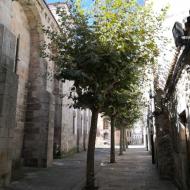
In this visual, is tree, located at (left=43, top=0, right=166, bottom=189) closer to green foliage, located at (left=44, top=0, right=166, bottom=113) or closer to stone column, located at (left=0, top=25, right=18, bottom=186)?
green foliage, located at (left=44, top=0, right=166, bottom=113)

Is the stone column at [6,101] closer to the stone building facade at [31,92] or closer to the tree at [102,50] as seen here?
the tree at [102,50]

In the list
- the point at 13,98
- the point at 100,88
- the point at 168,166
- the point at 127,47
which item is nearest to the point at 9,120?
the point at 13,98

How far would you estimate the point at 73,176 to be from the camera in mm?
11375

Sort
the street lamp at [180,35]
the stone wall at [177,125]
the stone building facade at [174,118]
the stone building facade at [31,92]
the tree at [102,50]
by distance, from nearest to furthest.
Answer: the street lamp at [180,35] → the stone wall at [177,125] → the stone building facade at [174,118] → the tree at [102,50] → the stone building facade at [31,92]

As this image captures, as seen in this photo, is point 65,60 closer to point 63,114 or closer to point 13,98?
point 13,98

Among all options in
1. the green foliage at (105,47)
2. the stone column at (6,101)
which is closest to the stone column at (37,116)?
the stone column at (6,101)

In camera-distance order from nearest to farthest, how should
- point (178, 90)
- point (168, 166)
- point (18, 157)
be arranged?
point (178, 90), point (168, 166), point (18, 157)

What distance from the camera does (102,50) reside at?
8.44 meters

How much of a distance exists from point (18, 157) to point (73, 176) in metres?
3.52

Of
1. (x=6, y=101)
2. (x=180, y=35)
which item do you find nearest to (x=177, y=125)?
(x=180, y=35)

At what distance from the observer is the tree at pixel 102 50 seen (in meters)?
8.41

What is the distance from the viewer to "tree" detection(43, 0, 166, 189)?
8406 millimetres

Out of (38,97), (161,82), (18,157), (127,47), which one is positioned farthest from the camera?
(38,97)

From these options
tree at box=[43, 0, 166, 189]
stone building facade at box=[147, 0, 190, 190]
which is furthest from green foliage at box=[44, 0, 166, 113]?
stone building facade at box=[147, 0, 190, 190]
